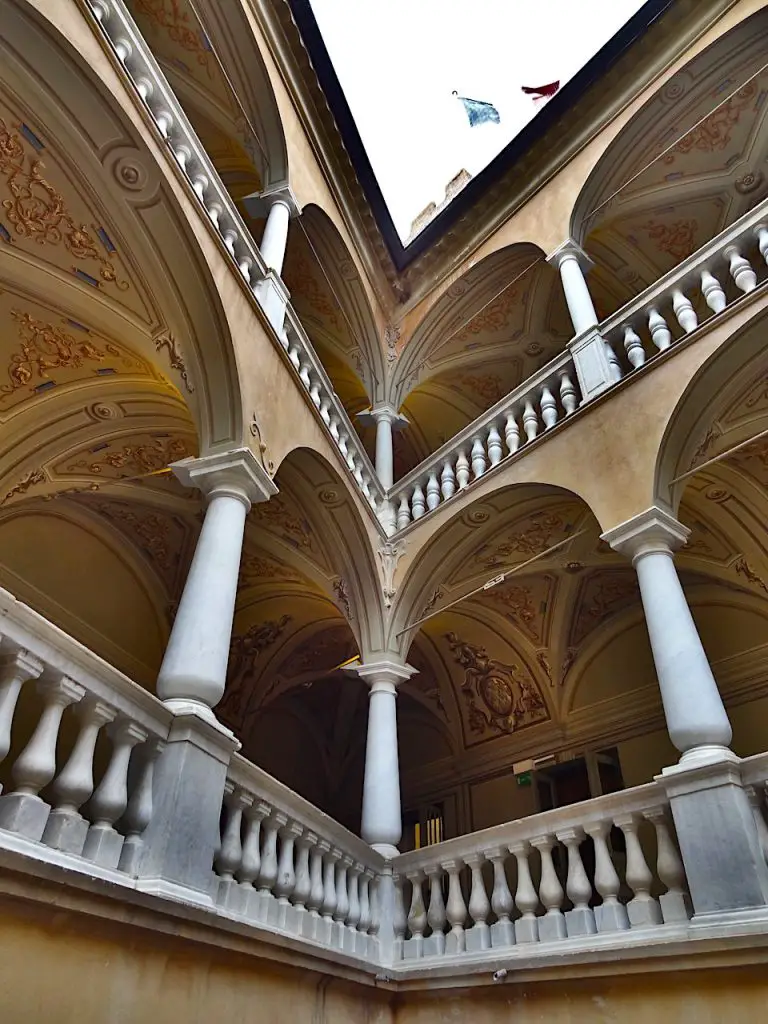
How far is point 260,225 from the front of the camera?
32.7 feet

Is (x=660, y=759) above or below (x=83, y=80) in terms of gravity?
below

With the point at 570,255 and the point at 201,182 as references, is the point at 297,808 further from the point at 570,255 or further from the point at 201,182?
the point at 570,255

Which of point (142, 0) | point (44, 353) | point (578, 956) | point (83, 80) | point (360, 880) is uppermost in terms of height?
point (142, 0)

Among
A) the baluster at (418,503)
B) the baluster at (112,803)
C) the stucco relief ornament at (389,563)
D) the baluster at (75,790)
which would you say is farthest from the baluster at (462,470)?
the baluster at (75,790)

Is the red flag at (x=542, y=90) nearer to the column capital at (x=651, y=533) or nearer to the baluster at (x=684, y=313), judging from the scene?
the baluster at (x=684, y=313)

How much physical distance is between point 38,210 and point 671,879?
6240 mm

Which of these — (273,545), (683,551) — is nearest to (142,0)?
(273,545)

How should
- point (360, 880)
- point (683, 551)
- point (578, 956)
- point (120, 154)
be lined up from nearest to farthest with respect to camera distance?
1. point (578, 956)
2. point (120, 154)
3. point (360, 880)
4. point (683, 551)

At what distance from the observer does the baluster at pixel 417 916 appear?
5583 mm

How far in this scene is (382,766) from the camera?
6.67 metres

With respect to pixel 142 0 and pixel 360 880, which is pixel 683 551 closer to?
pixel 360 880

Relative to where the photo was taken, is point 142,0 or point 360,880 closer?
point 360,880

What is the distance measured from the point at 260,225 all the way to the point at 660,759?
27.7ft

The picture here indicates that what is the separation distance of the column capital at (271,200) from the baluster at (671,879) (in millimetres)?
6886
